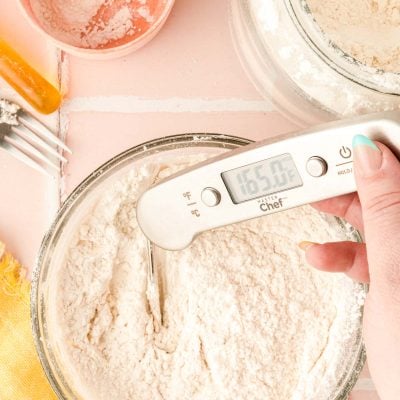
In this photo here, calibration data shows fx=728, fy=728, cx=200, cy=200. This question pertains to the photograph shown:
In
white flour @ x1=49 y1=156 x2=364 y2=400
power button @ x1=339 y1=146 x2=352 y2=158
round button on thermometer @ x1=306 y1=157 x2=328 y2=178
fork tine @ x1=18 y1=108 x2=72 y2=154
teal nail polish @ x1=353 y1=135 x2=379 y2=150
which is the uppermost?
fork tine @ x1=18 y1=108 x2=72 y2=154

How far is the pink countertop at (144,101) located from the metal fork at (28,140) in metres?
0.02

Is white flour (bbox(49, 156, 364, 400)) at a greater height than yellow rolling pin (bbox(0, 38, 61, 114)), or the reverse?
yellow rolling pin (bbox(0, 38, 61, 114))

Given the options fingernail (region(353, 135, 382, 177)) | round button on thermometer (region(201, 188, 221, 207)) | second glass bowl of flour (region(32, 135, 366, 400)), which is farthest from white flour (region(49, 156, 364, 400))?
fingernail (region(353, 135, 382, 177))

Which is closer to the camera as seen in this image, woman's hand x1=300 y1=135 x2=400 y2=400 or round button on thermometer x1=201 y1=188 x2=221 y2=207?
woman's hand x1=300 y1=135 x2=400 y2=400

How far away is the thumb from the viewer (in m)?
0.59

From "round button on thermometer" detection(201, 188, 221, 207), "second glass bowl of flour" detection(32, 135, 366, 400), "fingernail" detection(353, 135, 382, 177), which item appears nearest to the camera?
"fingernail" detection(353, 135, 382, 177)

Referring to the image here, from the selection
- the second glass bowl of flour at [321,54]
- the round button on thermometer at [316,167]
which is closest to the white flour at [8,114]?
the second glass bowl of flour at [321,54]

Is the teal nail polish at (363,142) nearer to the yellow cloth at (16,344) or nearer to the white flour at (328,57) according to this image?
the white flour at (328,57)

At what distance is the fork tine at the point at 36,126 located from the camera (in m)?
0.86

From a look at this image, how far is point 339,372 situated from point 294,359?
5 cm

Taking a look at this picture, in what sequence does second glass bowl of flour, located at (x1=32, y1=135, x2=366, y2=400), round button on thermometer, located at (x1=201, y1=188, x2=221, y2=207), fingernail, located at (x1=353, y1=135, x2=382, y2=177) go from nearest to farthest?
fingernail, located at (x1=353, y1=135, x2=382, y2=177), round button on thermometer, located at (x1=201, y1=188, x2=221, y2=207), second glass bowl of flour, located at (x1=32, y1=135, x2=366, y2=400)

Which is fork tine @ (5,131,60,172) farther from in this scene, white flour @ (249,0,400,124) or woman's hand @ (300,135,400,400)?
woman's hand @ (300,135,400,400)

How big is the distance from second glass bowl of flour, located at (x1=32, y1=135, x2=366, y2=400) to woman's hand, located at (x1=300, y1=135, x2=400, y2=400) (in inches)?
4.8

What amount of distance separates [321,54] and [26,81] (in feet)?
1.13
